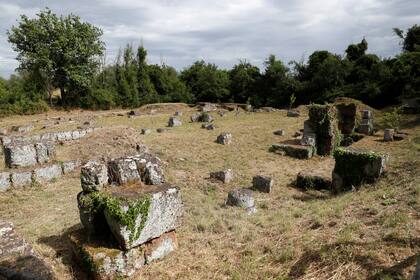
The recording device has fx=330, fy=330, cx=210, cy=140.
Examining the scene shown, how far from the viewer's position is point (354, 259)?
167 inches

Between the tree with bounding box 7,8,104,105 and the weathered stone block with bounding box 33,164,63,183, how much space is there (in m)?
23.6

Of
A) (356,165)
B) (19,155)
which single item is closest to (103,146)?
(19,155)

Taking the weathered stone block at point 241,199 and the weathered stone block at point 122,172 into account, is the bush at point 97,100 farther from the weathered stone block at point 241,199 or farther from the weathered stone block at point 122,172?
the weathered stone block at point 122,172

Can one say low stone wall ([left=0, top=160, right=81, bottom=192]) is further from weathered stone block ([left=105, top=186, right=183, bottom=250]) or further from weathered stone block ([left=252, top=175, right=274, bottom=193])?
weathered stone block ([left=105, top=186, right=183, bottom=250])

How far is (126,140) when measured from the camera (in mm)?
14055

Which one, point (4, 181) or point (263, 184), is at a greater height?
point (4, 181)

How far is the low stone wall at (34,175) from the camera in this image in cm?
951

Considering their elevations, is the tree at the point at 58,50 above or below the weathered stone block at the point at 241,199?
above

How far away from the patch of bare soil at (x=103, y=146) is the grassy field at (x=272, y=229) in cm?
208

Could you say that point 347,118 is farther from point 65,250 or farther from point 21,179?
point 65,250

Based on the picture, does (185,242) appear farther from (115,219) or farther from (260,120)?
(260,120)

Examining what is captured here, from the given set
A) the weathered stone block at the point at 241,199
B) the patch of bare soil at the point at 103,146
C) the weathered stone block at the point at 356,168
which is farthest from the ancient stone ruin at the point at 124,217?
the patch of bare soil at the point at 103,146

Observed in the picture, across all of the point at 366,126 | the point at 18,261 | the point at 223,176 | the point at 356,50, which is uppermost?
the point at 356,50

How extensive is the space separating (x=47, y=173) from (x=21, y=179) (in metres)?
0.76
